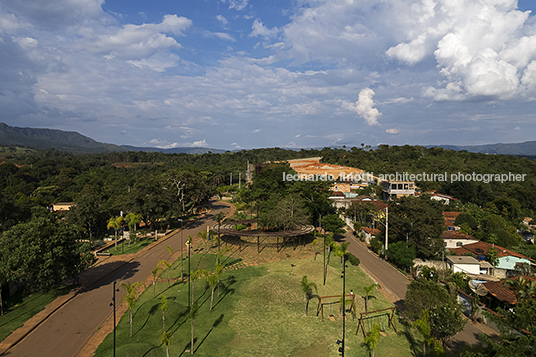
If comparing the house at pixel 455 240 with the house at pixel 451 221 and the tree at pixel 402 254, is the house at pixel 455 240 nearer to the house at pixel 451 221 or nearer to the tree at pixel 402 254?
the house at pixel 451 221

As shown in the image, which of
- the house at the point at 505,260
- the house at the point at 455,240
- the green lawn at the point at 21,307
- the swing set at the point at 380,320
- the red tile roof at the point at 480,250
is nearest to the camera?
the green lawn at the point at 21,307

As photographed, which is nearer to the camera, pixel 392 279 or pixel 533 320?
pixel 533 320

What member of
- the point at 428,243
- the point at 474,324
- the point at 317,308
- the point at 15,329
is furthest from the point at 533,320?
the point at 15,329

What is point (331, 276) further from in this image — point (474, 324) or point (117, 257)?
point (117, 257)

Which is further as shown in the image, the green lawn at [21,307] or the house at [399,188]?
the house at [399,188]

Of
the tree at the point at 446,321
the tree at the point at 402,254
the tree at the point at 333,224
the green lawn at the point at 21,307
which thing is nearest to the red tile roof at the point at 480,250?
the tree at the point at 402,254

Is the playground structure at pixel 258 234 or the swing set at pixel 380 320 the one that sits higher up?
the playground structure at pixel 258 234

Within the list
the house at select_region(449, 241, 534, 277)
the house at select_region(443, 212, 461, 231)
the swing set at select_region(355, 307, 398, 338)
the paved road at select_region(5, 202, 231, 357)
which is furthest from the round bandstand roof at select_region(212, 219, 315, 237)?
the house at select_region(443, 212, 461, 231)

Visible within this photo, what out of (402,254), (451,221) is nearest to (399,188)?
(451,221)
